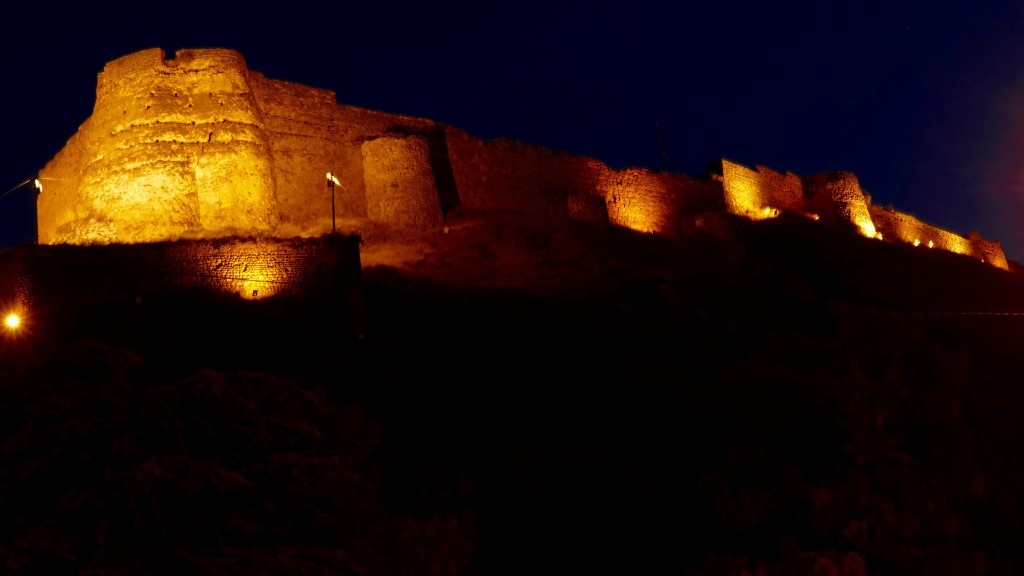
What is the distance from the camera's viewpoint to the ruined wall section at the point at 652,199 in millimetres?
34906

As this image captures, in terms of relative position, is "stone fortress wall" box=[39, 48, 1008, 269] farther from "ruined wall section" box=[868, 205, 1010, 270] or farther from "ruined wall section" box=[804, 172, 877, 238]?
"ruined wall section" box=[868, 205, 1010, 270]

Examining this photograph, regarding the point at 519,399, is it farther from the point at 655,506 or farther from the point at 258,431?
the point at 258,431

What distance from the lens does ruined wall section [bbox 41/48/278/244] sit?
71.4 feet

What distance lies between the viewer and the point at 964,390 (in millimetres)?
12812

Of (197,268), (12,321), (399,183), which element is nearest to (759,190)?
(399,183)

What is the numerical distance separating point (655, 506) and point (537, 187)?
69.9 ft

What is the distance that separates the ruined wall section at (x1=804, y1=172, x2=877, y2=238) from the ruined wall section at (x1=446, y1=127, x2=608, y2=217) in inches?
666

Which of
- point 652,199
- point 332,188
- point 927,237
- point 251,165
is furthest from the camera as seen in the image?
point 927,237

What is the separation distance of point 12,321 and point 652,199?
84.8 ft

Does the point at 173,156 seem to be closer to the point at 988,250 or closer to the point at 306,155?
the point at 306,155

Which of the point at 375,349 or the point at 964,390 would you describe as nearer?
the point at 964,390

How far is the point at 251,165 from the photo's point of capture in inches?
898

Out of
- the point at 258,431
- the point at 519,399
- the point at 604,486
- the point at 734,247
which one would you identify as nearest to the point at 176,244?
the point at 519,399

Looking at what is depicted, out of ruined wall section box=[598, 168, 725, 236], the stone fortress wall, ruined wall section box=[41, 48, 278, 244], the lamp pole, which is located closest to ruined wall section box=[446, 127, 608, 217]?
the stone fortress wall
